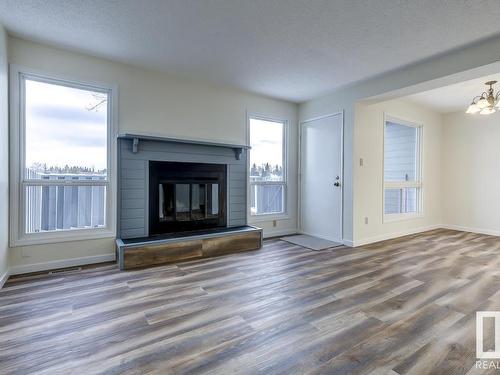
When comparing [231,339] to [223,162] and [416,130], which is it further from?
[416,130]

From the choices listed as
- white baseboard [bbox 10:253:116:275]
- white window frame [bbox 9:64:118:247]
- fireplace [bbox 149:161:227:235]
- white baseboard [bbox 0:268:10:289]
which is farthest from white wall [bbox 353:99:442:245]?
white baseboard [bbox 0:268:10:289]

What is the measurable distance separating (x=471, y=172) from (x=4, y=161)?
757cm

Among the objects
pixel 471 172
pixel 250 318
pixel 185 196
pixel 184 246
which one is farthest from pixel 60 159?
pixel 471 172

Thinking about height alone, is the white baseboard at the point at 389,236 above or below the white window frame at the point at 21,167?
below

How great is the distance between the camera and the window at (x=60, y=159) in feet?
9.42

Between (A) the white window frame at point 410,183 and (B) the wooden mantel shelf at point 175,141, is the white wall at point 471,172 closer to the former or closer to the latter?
(A) the white window frame at point 410,183

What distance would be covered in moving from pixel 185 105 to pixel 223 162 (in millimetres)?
1018

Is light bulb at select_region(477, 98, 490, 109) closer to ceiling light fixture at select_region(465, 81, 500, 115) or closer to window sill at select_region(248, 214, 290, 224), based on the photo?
ceiling light fixture at select_region(465, 81, 500, 115)

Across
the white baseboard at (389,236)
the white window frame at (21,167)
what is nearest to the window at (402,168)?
the white baseboard at (389,236)

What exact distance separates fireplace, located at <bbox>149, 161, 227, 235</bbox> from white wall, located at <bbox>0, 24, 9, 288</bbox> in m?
1.44

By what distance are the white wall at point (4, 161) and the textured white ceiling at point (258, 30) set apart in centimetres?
35

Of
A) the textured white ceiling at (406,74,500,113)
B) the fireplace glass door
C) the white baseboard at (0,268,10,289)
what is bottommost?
the white baseboard at (0,268,10,289)

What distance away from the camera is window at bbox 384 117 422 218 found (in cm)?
487

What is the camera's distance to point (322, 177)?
461 centimetres
